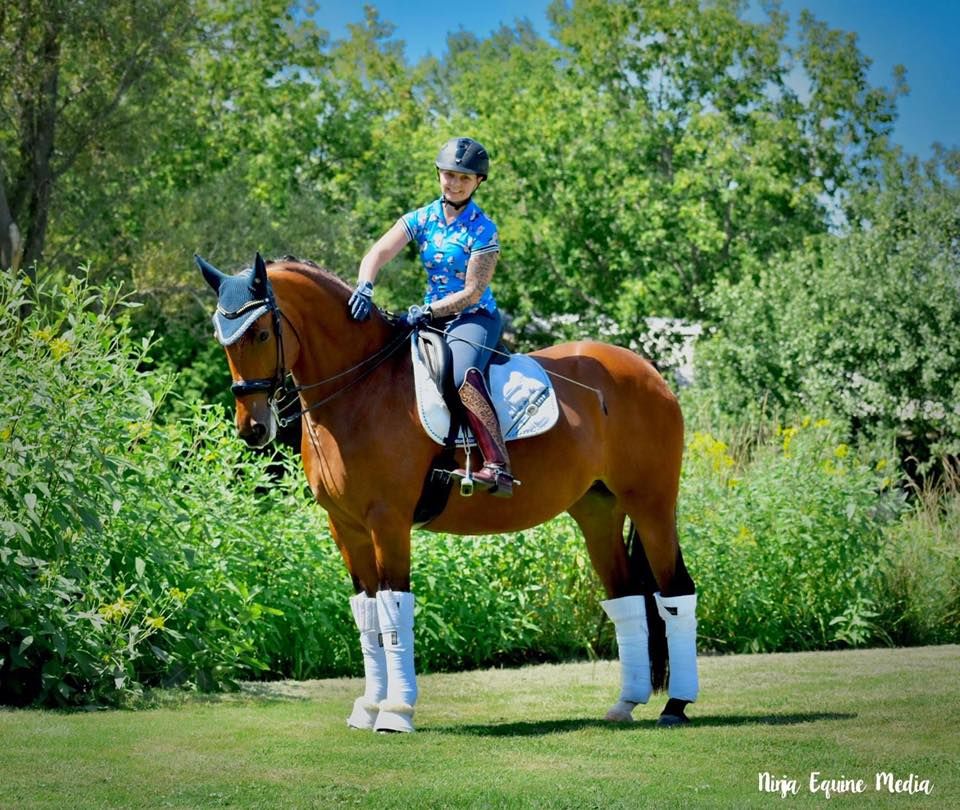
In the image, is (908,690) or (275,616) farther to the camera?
(275,616)

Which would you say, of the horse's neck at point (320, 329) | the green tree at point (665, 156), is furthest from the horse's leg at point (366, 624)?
the green tree at point (665, 156)

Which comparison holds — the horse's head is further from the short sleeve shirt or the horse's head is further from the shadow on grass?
the shadow on grass

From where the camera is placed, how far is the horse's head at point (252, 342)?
616cm

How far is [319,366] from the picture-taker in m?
6.62

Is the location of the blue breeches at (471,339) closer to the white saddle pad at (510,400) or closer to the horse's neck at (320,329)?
the white saddle pad at (510,400)

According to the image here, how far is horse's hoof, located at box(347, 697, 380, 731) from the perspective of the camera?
270 inches

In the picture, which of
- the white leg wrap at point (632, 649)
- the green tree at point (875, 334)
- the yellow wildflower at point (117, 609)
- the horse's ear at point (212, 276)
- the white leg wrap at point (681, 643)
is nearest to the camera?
the horse's ear at point (212, 276)

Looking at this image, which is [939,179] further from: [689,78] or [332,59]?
[332,59]

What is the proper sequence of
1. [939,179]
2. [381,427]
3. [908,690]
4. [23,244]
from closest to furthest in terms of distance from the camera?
[381,427], [908,690], [23,244], [939,179]

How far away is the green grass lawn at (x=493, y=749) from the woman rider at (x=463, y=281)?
4.45 feet

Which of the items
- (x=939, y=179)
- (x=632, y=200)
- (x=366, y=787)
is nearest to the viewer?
(x=366, y=787)

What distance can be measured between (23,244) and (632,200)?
48.8ft

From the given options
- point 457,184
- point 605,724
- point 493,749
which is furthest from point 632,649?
point 457,184

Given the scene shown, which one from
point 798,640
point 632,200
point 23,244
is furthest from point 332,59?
point 798,640
